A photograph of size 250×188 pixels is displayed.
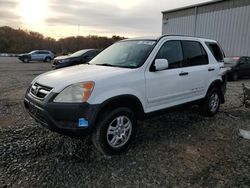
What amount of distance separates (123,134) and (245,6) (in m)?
18.5

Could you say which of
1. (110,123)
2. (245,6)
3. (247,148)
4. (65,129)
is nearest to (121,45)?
(110,123)

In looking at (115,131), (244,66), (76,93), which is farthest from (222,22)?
(76,93)

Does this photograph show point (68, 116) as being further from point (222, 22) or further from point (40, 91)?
point (222, 22)

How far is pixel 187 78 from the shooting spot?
15.1 ft

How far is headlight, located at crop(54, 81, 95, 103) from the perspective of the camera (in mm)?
3104

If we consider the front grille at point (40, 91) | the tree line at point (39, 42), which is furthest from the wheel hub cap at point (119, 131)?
the tree line at point (39, 42)

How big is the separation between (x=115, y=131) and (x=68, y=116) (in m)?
0.80

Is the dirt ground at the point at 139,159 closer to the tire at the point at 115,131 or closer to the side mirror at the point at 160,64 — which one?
the tire at the point at 115,131

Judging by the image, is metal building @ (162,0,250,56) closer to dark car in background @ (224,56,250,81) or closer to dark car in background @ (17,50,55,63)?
dark car in background @ (224,56,250,81)

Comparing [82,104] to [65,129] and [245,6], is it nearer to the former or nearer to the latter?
[65,129]

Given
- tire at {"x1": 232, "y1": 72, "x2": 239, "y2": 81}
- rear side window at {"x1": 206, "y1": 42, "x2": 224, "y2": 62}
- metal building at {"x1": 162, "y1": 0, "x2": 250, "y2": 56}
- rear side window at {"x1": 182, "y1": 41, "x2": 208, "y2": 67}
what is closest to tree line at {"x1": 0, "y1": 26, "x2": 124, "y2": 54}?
metal building at {"x1": 162, "y1": 0, "x2": 250, "y2": 56}

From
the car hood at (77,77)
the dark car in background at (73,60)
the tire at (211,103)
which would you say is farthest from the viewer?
the dark car in background at (73,60)

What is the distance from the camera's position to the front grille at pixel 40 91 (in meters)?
3.31

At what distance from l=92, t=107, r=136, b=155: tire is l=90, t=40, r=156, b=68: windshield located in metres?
0.86
